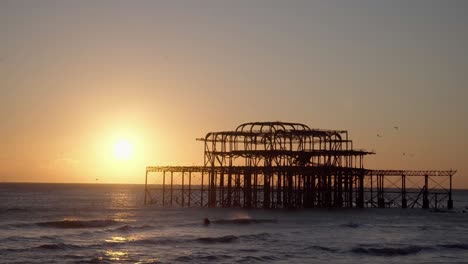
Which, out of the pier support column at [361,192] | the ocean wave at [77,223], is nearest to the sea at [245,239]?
the ocean wave at [77,223]

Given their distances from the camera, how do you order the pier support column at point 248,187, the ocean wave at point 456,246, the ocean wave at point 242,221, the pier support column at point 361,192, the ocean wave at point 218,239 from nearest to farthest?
the ocean wave at point 456,246 → the ocean wave at point 218,239 → the ocean wave at point 242,221 → the pier support column at point 248,187 → the pier support column at point 361,192

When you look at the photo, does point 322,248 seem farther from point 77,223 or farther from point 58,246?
point 77,223

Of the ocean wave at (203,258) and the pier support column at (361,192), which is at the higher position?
the pier support column at (361,192)

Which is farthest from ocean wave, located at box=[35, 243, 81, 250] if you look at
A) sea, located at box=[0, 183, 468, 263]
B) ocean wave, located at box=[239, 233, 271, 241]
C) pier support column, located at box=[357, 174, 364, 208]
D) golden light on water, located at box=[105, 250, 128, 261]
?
pier support column, located at box=[357, 174, 364, 208]

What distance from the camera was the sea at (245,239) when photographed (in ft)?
130

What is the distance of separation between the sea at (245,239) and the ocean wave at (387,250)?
6 centimetres

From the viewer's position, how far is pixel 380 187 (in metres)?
85.6

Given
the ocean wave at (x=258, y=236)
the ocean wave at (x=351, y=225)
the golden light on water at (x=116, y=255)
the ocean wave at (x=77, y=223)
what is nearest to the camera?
the golden light on water at (x=116, y=255)

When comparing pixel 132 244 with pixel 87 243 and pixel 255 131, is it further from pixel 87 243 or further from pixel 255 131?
pixel 255 131

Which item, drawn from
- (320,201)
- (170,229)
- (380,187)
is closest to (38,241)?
(170,229)

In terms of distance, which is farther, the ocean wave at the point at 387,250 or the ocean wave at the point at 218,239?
the ocean wave at the point at 218,239

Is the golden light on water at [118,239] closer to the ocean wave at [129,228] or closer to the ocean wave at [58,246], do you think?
the ocean wave at [58,246]

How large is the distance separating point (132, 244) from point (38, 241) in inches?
260

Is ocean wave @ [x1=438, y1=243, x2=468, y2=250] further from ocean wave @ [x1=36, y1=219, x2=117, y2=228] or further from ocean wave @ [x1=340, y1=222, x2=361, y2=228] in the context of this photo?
ocean wave @ [x1=36, y1=219, x2=117, y2=228]
